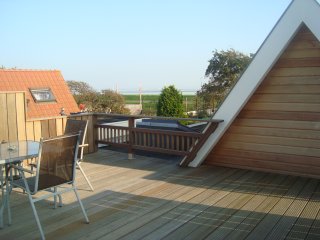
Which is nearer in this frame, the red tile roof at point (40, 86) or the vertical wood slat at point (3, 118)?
the vertical wood slat at point (3, 118)

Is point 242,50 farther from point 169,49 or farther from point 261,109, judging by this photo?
point 261,109

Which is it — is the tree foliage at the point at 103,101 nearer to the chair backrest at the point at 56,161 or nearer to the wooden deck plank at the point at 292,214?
the wooden deck plank at the point at 292,214

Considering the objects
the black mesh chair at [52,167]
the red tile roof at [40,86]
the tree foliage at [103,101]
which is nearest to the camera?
the black mesh chair at [52,167]

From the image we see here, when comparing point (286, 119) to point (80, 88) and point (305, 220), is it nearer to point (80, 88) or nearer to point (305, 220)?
point (305, 220)

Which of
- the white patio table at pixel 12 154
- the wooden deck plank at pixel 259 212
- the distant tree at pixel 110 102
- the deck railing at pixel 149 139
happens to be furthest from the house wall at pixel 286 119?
the distant tree at pixel 110 102

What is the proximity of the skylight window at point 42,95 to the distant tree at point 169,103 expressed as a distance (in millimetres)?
4602

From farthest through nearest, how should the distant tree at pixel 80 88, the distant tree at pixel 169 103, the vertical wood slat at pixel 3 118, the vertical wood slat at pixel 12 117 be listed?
the distant tree at pixel 80 88, the distant tree at pixel 169 103, the vertical wood slat at pixel 12 117, the vertical wood slat at pixel 3 118

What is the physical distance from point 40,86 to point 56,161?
1025 centimetres

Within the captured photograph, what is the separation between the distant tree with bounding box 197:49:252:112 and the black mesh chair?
11821 mm

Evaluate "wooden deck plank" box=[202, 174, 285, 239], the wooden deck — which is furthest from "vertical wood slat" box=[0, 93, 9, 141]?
"wooden deck plank" box=[202, 174, 285, 239]

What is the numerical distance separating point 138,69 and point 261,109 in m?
23.9

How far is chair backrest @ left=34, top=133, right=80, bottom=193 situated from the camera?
2947 mm

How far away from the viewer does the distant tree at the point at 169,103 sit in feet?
33.2

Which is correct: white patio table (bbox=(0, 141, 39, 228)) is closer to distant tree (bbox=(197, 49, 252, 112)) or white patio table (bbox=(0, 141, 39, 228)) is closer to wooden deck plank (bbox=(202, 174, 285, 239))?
→ wooden deck plank (bbox=(202, 174, 285, 239))
